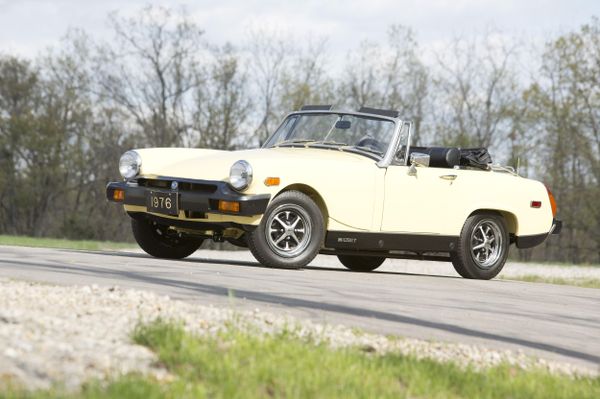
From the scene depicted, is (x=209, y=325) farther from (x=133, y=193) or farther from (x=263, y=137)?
(x=263, y=137)

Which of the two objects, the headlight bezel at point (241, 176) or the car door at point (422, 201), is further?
the car door at point (422, 201)

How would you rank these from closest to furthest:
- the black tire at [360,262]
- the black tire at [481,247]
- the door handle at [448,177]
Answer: the door handle at [448,177] → the black tire at [481,247] → the black tire at [360,262]

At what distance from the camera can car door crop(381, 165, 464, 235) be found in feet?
37.5

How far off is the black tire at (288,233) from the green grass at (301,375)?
15.5ft

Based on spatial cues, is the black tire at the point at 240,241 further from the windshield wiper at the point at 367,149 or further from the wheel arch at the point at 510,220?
the wheel arch at the point at 510,220

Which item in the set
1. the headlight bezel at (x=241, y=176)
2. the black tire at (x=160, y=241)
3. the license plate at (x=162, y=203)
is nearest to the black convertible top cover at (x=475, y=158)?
the black tire at (x=160, y=241)

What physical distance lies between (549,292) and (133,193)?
444cm

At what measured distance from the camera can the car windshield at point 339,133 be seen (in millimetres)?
11781

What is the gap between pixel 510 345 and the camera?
6.51m

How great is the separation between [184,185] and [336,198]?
1588mm

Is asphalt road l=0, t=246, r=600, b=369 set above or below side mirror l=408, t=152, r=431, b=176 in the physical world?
below

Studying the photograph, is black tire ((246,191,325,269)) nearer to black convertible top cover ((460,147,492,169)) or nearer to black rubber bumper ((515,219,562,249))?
black convertible top cover ((460,147,492,169))

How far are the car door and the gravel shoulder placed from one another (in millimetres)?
4966

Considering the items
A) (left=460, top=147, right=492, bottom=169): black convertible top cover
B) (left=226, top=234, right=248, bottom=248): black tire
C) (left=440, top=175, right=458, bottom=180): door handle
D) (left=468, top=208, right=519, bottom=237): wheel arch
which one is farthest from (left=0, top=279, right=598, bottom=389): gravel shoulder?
(left=460, top=147, right=492, bottom=169): black convertible top cover
